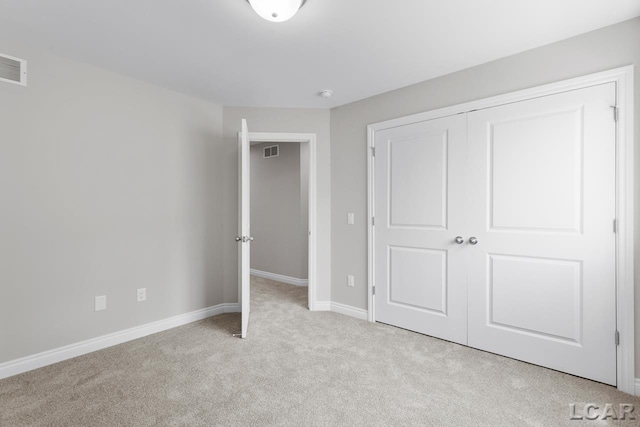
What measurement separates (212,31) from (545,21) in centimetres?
215

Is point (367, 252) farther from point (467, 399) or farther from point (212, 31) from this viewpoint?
point (212, 31)

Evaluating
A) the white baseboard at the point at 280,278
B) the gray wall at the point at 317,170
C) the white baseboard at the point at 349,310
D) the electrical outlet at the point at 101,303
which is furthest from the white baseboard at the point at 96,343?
the white baseboard at the point at 280,278

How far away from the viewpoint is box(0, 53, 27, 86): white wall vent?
84.1 inches

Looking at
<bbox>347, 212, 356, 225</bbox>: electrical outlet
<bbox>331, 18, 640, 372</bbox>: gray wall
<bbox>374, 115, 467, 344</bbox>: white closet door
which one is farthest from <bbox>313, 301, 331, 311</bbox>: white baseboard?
<bbox>347, 212, 356, 225</bbox>: electrical outlet

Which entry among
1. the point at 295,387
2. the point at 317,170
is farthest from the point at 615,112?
the point at 295,387

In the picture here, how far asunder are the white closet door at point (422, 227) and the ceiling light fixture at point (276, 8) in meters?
1.61

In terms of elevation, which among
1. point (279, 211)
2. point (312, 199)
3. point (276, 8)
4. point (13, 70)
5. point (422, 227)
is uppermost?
point (276, 8)

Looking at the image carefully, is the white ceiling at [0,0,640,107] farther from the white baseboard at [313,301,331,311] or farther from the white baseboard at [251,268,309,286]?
the white baseboard at [251,268,309,286]

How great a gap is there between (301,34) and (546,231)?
2.23 m

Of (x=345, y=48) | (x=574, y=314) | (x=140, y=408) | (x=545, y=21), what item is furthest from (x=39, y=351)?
(x=545, y=21)

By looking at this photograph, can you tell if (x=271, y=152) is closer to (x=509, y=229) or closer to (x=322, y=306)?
(x=322, y=306)

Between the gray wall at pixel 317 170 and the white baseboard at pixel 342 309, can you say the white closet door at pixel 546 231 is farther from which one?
the gray wall at pixel 317 170

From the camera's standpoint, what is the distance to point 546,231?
226 centimetres

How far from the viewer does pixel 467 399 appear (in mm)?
1891
